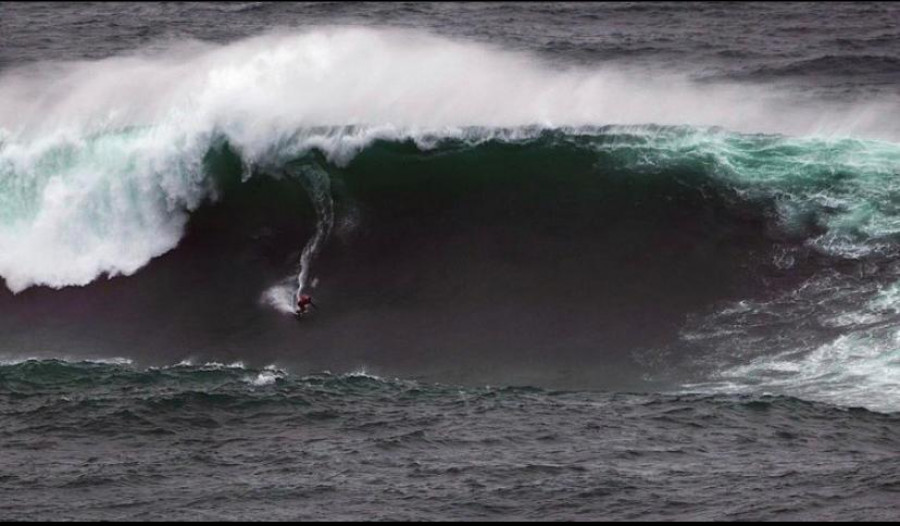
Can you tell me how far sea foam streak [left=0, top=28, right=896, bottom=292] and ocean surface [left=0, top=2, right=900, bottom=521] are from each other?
74mm

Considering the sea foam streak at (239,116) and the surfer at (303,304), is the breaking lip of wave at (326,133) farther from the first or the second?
the surfer at (303,304)

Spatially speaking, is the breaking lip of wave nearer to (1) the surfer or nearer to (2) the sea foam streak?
(2) the sea foam streak

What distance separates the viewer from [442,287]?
2678 centimetres

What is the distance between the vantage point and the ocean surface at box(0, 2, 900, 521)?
20.4m

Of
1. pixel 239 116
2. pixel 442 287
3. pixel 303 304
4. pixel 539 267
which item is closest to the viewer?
pixel 303 304

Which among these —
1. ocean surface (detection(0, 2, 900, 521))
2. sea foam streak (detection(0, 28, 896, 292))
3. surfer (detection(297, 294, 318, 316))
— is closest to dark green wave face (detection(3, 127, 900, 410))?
ocean surface (detection(0, 2, 900, 521))

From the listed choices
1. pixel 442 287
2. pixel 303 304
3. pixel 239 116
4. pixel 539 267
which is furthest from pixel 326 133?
pixel 539 267

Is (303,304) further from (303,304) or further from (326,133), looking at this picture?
(326,133)

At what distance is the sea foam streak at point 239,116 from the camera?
2861 centimetres

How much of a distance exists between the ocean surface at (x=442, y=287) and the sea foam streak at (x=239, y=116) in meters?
0.07

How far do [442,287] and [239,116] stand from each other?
19.2 ft

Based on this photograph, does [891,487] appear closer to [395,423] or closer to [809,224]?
[395,423]

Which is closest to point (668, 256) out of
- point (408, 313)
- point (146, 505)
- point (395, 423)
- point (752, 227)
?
point (752, 227)

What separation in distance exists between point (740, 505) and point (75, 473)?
8966 mm
